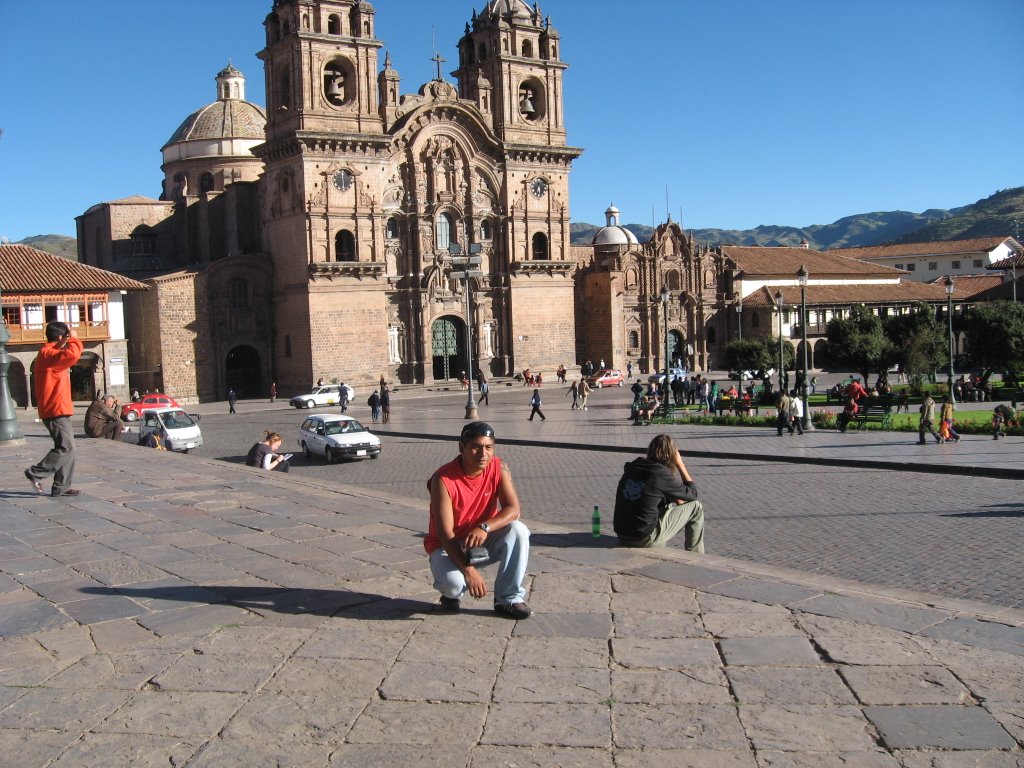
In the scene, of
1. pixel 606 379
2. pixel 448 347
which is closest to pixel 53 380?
pixel 448 347

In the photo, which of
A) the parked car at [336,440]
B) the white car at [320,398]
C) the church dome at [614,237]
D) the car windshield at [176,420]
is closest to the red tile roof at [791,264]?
the church dome at [614,237]

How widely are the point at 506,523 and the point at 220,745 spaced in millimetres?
2321

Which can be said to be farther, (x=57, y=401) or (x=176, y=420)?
(x=176, y=420)

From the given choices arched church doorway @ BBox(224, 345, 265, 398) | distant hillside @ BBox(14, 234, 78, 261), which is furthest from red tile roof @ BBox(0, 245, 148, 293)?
distant hillside @ BBox(14, 234, 78, 261)

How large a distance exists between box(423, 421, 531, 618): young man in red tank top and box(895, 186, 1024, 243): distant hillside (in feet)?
536

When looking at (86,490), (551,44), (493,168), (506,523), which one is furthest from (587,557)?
(551,44)

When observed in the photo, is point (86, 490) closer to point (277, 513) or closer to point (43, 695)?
point (277, 513)

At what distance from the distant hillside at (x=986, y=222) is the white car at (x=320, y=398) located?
444ft

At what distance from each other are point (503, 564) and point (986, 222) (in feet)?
585

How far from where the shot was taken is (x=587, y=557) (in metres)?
8.41

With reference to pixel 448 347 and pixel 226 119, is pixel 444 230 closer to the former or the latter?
pixel 448 347

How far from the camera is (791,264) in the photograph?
67688 millimetres

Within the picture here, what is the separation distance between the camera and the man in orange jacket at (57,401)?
10711mm

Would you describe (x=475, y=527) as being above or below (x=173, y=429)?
above
